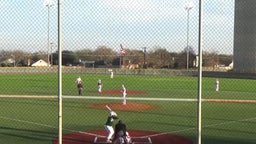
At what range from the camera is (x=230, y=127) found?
1828 centimetres

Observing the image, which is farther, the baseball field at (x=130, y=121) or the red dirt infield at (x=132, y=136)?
the baseball field at (x=130, y=121)

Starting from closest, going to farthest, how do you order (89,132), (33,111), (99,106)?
(89,132) → (33,111) → (99,106)

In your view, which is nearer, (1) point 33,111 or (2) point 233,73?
(1) point 33,111

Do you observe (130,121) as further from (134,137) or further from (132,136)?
(134,137)

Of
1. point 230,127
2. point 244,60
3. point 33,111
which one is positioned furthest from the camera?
point 244,60

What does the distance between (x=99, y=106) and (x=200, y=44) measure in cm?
1848

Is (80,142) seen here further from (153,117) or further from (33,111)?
(33,111)

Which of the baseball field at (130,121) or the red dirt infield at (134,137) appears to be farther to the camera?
the baseball field at (130,121)

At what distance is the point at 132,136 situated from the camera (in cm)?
1509

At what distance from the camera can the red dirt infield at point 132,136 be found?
14.2m

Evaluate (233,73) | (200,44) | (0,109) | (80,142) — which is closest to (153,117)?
(80,142)

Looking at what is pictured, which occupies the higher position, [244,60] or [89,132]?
[244,60]

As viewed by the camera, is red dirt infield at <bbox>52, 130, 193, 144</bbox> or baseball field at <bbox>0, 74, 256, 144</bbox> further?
baseball field at <bbox>0, 74, 256, 144</bbox>

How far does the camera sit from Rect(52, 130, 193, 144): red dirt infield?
14234 mm
